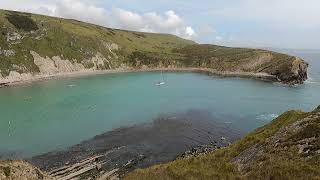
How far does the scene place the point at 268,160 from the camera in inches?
1186

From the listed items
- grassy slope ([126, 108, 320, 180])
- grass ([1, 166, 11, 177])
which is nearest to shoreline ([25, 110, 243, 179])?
grass ([1, 166, 11, 177])

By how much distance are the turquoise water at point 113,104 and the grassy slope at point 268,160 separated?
144ft

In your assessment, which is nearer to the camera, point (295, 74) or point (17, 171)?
point (17, 171)

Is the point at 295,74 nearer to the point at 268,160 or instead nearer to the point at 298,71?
the point at 298,71

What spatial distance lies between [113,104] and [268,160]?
9781 cm

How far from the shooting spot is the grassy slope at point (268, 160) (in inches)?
1044

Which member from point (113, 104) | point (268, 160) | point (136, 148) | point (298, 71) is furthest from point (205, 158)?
point (298, 71)

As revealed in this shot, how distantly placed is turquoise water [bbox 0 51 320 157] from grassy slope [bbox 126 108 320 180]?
44008 millimetres

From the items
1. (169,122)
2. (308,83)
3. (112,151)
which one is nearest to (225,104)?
(169,122)

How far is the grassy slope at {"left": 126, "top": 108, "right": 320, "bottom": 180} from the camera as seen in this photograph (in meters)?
26.5

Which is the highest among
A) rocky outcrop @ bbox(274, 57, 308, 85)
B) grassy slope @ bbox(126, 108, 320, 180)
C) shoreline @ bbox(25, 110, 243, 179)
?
grassy slope @ bbox(126, 108, 320, 180)

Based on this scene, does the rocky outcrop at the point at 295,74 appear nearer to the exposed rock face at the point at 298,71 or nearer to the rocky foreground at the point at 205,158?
the exposed rock face at the point at 298,71

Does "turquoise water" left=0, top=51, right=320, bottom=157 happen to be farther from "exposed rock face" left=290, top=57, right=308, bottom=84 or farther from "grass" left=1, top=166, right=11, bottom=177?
"grass" left=1, top=166, right=11, bottom=177

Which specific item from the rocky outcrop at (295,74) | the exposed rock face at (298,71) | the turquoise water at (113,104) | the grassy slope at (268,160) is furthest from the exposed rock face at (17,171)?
the rocky outcrop at (295,74)
